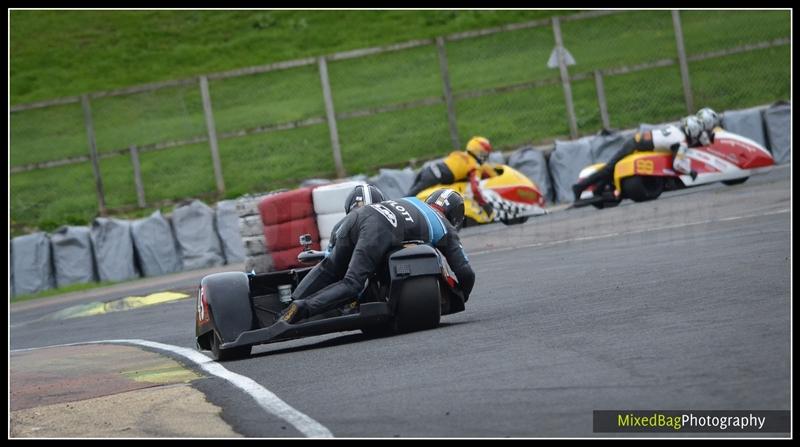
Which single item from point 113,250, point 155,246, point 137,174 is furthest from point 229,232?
point 137,174

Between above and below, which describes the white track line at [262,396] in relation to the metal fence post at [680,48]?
below

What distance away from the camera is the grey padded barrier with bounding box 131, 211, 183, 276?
23.2 m

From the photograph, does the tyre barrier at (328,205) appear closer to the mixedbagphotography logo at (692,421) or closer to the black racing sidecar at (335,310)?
the black racing sidecar at (335,310)

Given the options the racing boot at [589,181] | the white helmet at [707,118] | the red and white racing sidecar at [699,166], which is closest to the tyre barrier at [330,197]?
the racing boot at [589,181]

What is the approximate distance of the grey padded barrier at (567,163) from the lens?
23.5m

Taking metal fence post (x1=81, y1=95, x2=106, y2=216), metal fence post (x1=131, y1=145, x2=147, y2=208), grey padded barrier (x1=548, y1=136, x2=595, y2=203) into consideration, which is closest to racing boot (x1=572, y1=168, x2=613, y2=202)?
grey padded barrier (x1=548, y1=136, x2=595, y2=203)

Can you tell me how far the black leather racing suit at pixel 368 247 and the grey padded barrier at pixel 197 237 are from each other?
12.7 metres

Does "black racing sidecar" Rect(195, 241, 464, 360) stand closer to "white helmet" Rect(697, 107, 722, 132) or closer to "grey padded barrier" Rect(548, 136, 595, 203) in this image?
"white helmet" Rect(697, 107, 722, 132)

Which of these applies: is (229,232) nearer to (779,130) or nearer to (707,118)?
(707,118)

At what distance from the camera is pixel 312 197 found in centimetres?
1841

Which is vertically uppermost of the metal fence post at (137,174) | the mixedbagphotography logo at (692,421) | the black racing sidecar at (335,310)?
the metal fence post at (137,174)

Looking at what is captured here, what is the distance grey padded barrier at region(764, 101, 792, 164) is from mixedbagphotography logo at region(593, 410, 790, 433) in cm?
1823

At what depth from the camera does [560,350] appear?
7.99 meters

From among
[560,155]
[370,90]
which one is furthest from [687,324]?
[370,90]
